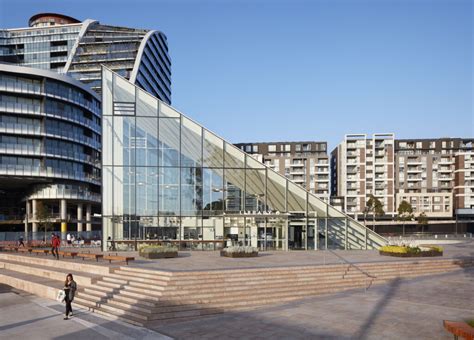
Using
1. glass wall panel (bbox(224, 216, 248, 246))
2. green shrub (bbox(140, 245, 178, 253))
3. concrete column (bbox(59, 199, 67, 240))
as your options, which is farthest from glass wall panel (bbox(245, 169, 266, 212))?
concrete column (bbox(59, 199, 67, 240))

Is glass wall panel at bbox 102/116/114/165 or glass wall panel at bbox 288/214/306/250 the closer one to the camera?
glass wall panel at bbox 102/116/114/165

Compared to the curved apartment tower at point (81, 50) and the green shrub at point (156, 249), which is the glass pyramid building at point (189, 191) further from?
the curved apartment tower at point (81, 50)

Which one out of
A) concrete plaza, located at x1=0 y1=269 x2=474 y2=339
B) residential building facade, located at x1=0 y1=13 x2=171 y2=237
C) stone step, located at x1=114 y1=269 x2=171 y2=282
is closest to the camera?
concrete plaza, located at x1=0 y1=269 x2=474 y2=339

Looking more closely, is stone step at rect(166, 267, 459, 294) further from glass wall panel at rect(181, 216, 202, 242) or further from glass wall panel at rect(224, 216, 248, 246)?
glass wall panel at rect(181, 216, 202, 242)

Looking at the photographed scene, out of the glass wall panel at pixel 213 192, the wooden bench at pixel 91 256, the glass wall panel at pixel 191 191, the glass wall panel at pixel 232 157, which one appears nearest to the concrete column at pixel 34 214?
the glass wall panel at pixel 191 191

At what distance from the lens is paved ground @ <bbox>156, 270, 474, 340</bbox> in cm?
1320

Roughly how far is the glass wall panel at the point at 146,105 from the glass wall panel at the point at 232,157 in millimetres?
6470

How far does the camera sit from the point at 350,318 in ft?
48.8

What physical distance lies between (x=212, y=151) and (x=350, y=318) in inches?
849

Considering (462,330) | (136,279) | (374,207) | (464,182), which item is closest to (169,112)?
Result: (136,279)

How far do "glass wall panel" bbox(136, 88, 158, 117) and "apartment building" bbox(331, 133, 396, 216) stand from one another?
81735mm

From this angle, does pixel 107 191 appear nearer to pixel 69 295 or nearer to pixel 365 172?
pixel 69 295

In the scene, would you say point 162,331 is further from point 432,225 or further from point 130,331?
point 432,225

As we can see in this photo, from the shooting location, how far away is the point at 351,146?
10875 cm
